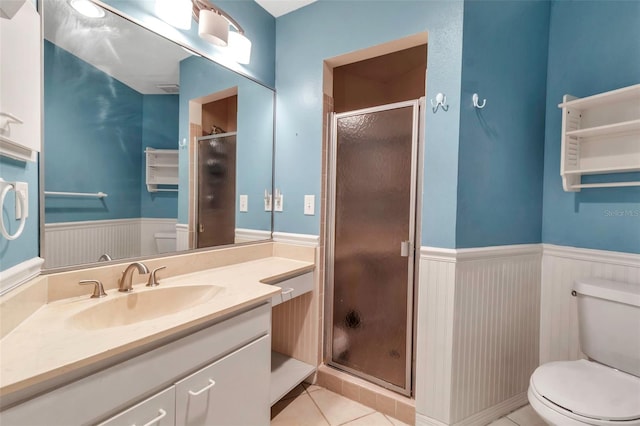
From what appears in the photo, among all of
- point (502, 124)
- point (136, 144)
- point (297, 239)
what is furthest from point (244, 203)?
point (502, 124)

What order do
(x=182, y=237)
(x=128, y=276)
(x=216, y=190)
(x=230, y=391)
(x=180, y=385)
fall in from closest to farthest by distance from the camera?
(x=180, y=385), (x=230, y=391), (x=128, y=276), (x=182, y=237), (x=216, y=190)

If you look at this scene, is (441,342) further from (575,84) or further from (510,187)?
(575,84)

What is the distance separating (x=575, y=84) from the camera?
1.79 m

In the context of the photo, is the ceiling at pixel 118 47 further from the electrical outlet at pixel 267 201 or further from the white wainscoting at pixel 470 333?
the white wainscoting at pixel 470 333

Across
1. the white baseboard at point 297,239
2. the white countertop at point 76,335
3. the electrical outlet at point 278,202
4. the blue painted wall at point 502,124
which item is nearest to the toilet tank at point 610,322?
the blue painted wall at point 502,124

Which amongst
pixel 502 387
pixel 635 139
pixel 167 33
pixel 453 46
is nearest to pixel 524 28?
pixel 453 46

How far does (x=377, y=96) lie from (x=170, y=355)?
9.77ft

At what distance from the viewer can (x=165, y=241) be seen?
1.56 meters

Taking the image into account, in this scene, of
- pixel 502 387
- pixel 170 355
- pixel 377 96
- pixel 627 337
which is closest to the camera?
pixel 170 355

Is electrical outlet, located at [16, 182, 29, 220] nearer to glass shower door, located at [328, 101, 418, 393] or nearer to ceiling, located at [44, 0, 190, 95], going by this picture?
ceiling, located at [44, 0, 190, 95]

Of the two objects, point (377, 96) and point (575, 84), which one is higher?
point (377, 96)

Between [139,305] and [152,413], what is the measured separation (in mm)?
480

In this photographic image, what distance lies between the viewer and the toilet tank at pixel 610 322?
54.7 inches

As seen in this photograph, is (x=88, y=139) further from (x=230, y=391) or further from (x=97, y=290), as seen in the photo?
(x=230, y=391)
